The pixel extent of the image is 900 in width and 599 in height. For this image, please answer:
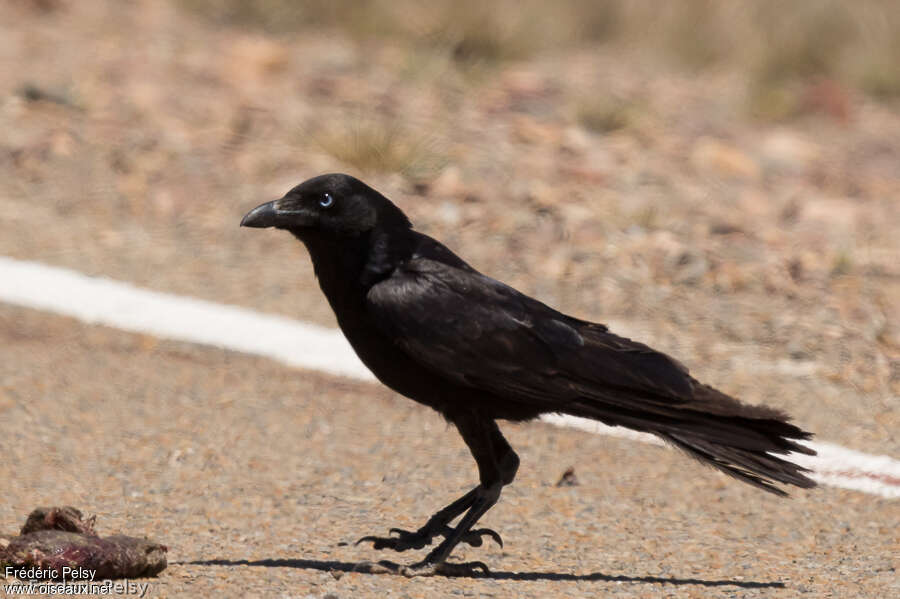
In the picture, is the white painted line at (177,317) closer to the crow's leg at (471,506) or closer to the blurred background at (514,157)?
the blurred background at (514,157)

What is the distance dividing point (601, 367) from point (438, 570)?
2.51ft

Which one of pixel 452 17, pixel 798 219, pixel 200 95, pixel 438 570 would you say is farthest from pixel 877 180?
pixel 438 570

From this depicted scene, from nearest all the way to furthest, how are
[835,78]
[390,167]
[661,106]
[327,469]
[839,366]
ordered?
[327,469], [839,366], [390,167], [661,106], [835,78]

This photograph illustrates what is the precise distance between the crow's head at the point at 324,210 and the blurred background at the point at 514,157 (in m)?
2.74

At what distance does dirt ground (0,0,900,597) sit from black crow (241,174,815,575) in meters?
0.43

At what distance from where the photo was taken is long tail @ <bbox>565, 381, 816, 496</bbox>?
4.39 metres

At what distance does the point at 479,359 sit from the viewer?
441 cm

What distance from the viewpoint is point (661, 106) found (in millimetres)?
12156

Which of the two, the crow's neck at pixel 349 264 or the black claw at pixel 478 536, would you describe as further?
the black claw at pixel 478 536

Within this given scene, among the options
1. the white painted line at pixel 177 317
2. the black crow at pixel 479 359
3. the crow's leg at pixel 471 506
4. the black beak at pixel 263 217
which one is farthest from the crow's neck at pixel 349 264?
the white painted line at pixel 177 317

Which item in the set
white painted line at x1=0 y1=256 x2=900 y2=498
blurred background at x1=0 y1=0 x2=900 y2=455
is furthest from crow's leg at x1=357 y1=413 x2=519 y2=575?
blurred background at x1=0 y1=0 x2=900 y2=455

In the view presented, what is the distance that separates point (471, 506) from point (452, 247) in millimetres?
3815

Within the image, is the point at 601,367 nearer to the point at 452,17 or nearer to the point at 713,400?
the point at 713,400

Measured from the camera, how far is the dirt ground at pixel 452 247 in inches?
193
